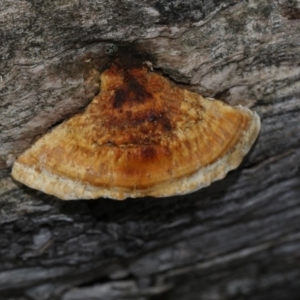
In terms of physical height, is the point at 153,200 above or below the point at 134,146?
below

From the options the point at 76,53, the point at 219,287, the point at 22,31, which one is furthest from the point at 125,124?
the point at 219,287

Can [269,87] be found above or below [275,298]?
above

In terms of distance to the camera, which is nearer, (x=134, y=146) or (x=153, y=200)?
(x=134, y=146)

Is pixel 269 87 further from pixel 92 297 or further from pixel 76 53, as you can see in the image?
pixel 92 297
